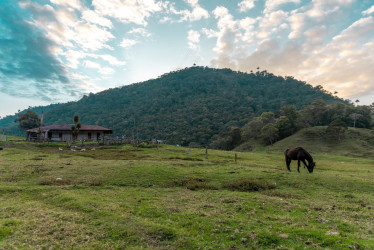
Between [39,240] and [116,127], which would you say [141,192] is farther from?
[116,127]

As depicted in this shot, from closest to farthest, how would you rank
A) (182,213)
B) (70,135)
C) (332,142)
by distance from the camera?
1. (182,213)
2. (70,135)
3. (332,142)

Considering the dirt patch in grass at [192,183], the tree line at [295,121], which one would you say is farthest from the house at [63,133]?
the tree line at [295,121]

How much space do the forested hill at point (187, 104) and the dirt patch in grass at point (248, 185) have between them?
75.6 metres

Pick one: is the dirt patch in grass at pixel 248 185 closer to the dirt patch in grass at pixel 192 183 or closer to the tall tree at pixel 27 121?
the dirt patch in grass at pixel 192 183

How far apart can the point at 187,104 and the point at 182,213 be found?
453ft

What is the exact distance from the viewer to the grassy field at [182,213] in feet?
21.5

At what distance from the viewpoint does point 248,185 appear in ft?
44.3

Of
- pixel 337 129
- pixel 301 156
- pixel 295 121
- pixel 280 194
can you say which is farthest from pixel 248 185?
pixel 295 121

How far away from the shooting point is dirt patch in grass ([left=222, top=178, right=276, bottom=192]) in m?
13.2

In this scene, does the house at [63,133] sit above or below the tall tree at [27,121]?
below

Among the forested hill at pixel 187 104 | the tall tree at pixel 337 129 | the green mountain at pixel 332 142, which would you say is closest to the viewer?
the green mountain at pixel 332 142

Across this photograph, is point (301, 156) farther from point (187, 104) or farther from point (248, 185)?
point (187, 104)

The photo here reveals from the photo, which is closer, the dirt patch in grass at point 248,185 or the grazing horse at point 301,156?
the dirt patch in grass at point 248,185

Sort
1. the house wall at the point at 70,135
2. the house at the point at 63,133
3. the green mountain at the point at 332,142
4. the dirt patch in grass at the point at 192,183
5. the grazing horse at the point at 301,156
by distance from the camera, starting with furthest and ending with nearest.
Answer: the house wall at the point at 70,135 < the house at the point at 63,133 < the green mountain at the point at 332,142 < the grazing horse at the point at 301,156 < the dirt patch in grass at the point at 192,183
